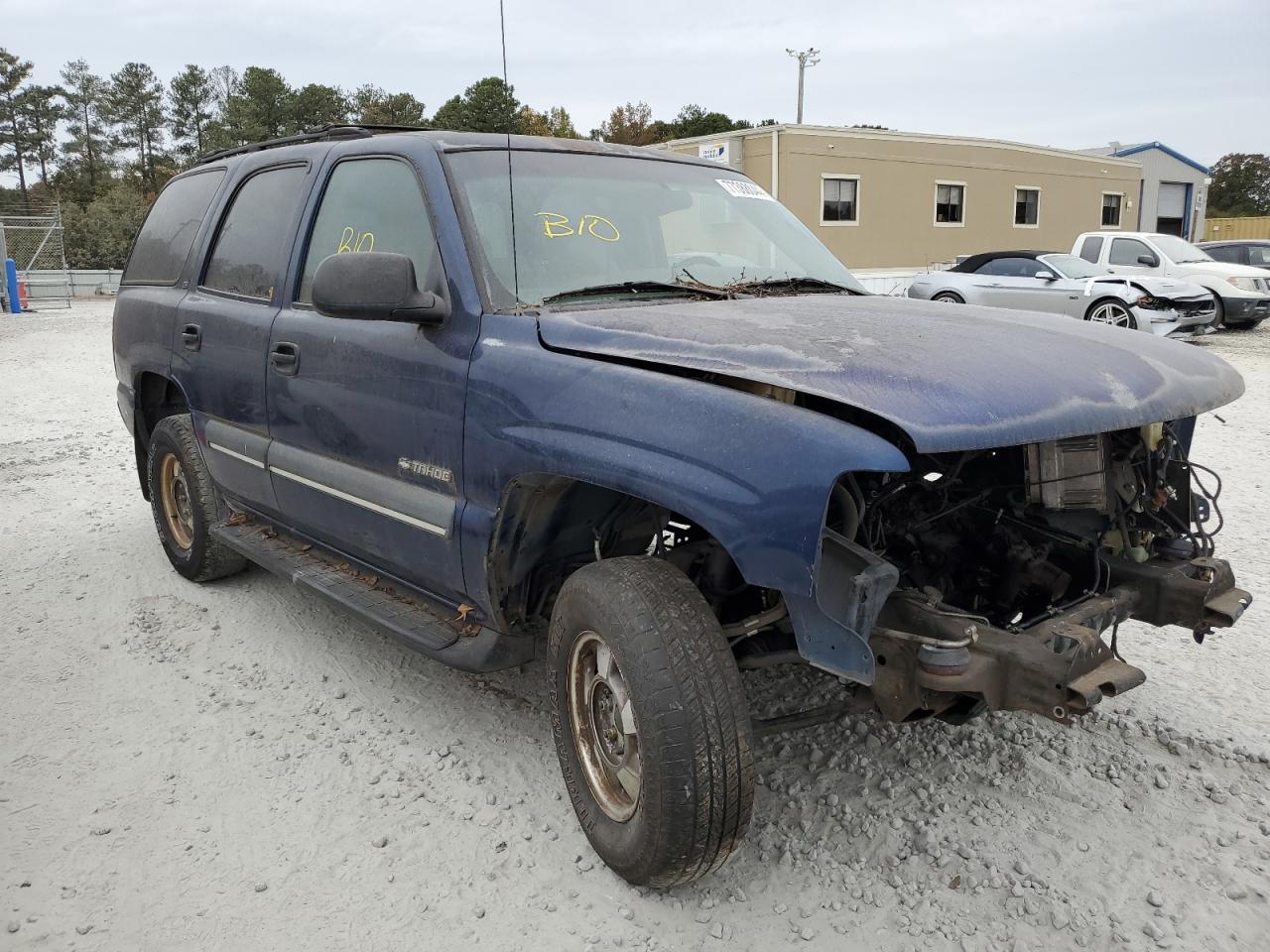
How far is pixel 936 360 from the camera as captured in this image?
2.37m

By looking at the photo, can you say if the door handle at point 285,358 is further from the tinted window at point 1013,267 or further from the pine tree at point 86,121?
the pine tree at point 86,121

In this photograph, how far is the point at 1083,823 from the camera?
9.33ft

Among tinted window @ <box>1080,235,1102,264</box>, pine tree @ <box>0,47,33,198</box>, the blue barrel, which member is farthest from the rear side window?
pine tree @ <box>0,47,33,198</box>

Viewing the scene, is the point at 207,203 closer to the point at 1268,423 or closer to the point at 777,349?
the point at 777,349

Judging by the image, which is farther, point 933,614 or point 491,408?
point 491,408

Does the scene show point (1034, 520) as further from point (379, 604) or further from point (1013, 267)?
point (1013, 267)

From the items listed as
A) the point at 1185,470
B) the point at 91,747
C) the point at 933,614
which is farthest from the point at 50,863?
the point at 1185,470

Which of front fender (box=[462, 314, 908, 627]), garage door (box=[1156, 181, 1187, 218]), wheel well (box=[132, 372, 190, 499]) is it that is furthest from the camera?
garage door (box=[1156, 181, 1187, 218])

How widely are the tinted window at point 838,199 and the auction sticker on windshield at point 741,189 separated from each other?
22.9 m

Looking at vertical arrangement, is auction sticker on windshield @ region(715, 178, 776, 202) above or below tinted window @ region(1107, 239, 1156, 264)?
above

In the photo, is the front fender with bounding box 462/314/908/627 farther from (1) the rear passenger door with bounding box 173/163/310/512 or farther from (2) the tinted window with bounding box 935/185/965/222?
(2) the tinted window with bounding box 935/185/965/222

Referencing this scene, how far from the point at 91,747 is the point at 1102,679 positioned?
3.16 meters

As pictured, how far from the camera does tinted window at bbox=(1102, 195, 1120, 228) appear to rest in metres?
33.4

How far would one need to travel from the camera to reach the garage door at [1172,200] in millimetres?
37719
